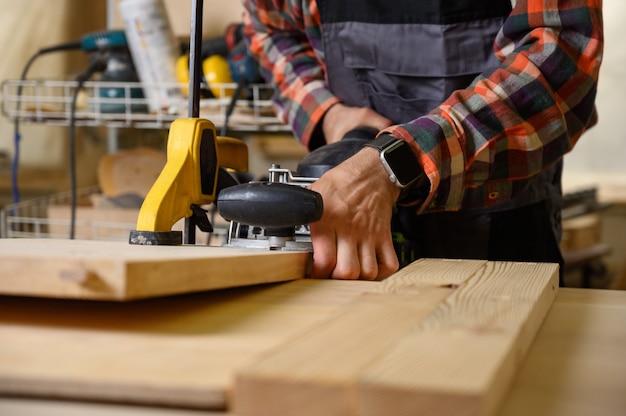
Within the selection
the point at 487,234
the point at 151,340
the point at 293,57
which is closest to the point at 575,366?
the point at 151,340

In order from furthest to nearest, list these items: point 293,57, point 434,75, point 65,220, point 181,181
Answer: point 65,220 → point 293,57 → point 434,75 → point 181,181

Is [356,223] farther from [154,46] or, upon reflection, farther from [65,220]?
[65,220]

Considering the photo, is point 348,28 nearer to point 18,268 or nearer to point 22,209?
point 18,268

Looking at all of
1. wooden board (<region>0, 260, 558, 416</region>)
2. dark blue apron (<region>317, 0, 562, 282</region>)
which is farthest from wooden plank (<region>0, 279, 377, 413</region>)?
dark blue apron (<region>317, 0, 562, 282</region>)

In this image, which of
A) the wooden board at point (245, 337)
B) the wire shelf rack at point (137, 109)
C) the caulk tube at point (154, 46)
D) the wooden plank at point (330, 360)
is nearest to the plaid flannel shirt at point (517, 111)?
the wooden board at point (245, 337)

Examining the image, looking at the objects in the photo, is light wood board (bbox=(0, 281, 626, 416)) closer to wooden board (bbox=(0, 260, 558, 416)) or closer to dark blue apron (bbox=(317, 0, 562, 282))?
wooden board (bbox=(0, 260, 558, 416))

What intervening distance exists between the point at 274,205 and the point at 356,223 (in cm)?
13

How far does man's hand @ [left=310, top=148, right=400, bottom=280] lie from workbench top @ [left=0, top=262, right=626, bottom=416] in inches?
3.0

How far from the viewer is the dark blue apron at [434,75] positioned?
115cm

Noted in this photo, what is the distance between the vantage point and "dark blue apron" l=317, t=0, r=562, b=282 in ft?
3.76

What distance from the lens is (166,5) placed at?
1860 mm

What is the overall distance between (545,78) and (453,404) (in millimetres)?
726

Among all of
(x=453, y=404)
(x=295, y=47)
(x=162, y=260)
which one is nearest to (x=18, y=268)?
(x=162, y=260)

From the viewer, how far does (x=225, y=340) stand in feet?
1.67
